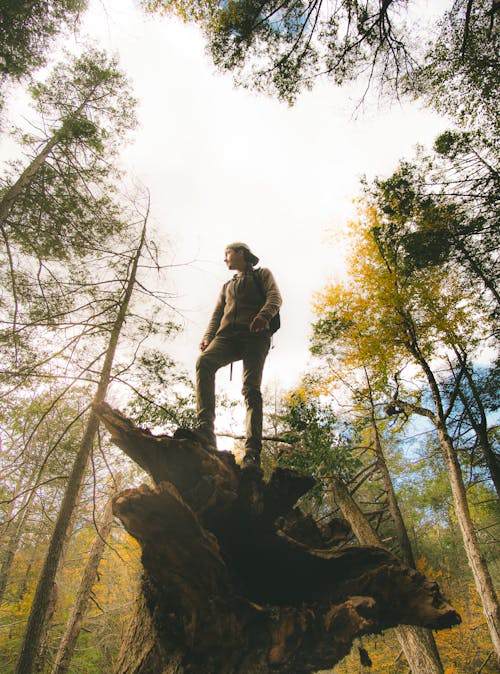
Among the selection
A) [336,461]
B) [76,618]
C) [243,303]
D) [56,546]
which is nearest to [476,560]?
[336,461]

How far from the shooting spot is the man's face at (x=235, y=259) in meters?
3.64

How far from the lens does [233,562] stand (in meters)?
2.31

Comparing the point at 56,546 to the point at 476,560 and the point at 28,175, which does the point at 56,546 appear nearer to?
the point at 28,175

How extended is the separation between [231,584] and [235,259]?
304 centimetres

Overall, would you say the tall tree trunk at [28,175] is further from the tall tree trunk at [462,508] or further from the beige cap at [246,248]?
the tall tree trunk at [462,508]

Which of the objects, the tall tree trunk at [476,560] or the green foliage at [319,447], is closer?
the tall tree trunk at [476,560]

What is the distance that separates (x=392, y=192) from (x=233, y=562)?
8.95m

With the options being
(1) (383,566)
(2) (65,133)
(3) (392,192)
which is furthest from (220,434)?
(3) (392,192)

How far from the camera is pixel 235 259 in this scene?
3639 millimetres

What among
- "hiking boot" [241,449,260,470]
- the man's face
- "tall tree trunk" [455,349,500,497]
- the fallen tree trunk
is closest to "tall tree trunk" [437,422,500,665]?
"tall tree trunk" [455,349,500,497]

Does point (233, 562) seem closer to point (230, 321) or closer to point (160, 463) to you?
point (160, 463)

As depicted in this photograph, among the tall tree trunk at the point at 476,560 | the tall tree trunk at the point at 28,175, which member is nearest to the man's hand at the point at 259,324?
the tall tree trunk at the point at 28,175

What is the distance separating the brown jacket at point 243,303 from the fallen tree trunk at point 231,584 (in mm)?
1373

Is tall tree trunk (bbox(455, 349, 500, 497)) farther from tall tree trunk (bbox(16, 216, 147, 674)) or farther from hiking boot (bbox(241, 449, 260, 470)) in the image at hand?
tall tree trunk (bbox(16, 216, 147, 674))
